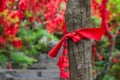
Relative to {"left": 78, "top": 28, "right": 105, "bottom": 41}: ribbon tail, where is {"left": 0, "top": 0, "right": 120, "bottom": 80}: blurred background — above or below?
below

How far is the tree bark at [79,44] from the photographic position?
10.2 feet

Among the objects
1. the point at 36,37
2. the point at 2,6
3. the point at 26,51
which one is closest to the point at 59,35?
the point at 36,37

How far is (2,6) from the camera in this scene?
6410mm

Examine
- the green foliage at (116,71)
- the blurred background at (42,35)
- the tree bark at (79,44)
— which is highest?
the tree bark at (79,44)

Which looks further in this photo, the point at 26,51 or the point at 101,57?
the point at 26,51

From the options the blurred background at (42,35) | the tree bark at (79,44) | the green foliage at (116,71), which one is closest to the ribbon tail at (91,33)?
the tree bark at (79,44)

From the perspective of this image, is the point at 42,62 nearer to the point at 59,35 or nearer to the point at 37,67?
the point at 37,67

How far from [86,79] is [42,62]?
23.6 ft

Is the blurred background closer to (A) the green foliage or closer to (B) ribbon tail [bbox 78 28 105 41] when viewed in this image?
(A) the green foliage

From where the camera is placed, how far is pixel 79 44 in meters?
3.13

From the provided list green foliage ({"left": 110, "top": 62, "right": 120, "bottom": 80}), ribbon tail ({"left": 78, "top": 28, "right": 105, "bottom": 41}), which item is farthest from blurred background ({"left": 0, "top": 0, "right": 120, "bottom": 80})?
ribbon tail ({"left": 78, "top": 28, "right": 105, "bottom": 41})

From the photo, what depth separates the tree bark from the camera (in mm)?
3094

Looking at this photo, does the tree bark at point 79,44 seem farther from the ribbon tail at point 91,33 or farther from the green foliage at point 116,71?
the green foliage at point 116,71

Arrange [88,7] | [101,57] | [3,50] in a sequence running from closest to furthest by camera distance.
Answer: [88,7] < [3,50] < [101,57]
